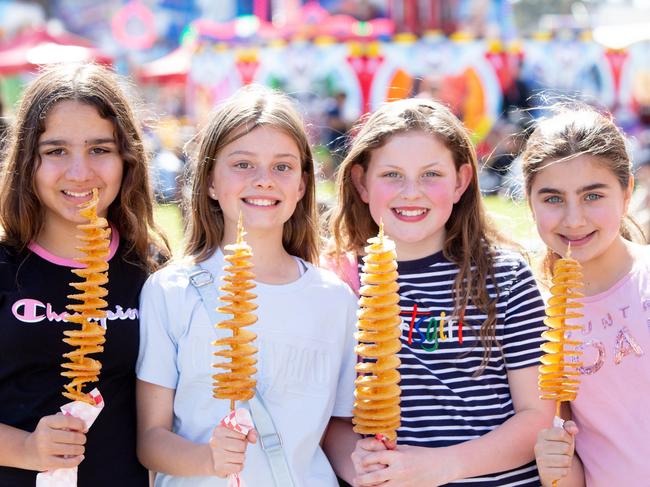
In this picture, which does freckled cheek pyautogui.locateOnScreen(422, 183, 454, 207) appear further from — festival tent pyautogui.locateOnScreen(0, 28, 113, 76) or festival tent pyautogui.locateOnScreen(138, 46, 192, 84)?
festival tent pyautogui.locateOnScreen(138, 46, 192, 84)

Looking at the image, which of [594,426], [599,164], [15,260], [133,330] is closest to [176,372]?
[133,330]

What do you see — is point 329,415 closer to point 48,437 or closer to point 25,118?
point 48,437

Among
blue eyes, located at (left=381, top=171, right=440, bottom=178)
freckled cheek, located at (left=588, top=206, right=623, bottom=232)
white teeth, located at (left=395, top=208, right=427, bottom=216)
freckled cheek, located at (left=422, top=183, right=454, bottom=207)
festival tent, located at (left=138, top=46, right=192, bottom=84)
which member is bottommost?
freckled cheek, located at (left=588, top=206, right=623, bottom=232)

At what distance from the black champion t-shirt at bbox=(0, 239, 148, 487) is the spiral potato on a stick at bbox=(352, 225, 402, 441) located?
0.98m

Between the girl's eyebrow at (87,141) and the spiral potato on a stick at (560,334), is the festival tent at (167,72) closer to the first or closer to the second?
the girl's eyebrow at (87,141)

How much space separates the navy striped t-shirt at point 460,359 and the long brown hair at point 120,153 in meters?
1.13

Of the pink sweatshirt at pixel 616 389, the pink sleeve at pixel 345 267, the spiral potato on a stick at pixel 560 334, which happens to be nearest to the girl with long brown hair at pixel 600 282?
the pink sweatshirt at pixel 616 389

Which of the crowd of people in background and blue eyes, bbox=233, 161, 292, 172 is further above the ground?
blue eyes, bbox=233, 161, 292, 172

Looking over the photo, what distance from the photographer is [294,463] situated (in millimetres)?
2820

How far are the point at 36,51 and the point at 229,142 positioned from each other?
2192cm

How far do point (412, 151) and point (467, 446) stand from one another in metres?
1.19

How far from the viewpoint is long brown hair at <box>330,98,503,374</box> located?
3.19 metres

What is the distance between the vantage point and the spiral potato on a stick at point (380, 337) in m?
2.48

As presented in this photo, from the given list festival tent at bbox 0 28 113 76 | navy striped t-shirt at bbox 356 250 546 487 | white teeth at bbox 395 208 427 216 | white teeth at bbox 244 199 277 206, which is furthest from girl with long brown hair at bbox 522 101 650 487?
festival tent at bbox 0 28 113 76
